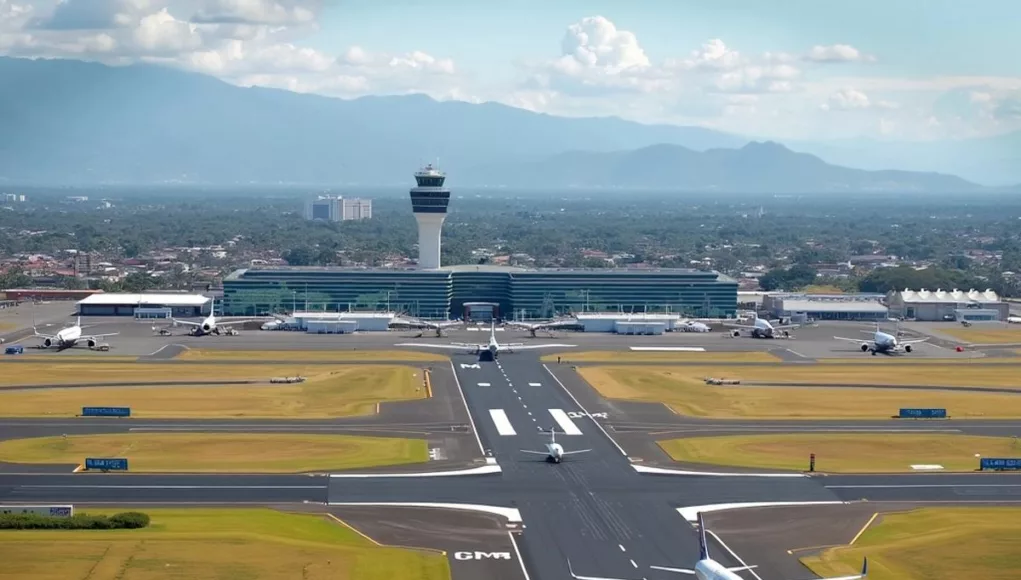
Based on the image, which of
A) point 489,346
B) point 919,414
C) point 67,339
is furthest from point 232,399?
point 919,414

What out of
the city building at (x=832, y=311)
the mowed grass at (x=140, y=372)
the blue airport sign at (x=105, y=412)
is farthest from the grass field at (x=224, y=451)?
the city building at (x=832, y=311)

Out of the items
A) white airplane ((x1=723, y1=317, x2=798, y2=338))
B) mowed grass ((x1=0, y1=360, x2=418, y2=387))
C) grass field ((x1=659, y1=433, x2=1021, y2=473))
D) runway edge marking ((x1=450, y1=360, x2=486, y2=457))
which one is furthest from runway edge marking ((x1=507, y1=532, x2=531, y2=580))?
white airplane ((x1=723, y1=317, x2=798, y2=338))

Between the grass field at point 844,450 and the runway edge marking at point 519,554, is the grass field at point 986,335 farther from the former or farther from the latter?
the runway edge marking at point 519,554

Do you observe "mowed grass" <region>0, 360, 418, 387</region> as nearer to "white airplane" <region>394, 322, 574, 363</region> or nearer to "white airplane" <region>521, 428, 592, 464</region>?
"white airplane" <region>394, 322, 574, 363</region>

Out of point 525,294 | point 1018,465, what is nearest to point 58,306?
point 525,294

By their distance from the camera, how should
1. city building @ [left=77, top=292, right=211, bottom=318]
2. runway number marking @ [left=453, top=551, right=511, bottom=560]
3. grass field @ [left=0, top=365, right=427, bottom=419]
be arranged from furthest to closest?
1. city building @ [left=77, top=292, right=211, bottom=318]
2. grass field @ [left=0, top=365, right=427, bottom=419]
3. runway number marking @ [left=453, top=551, right=511, bottom=560]

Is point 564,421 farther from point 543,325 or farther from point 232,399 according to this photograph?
point 543,325

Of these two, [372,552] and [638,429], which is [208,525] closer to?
[372,552]
